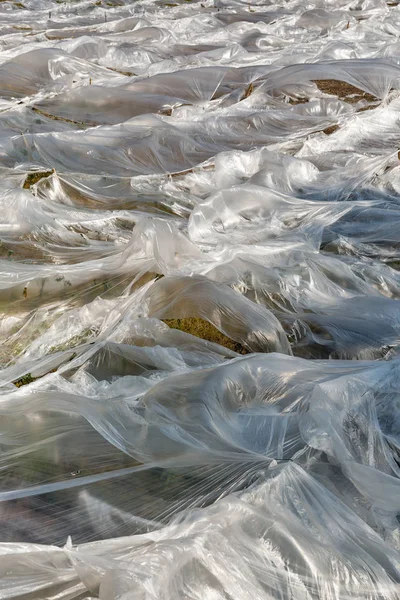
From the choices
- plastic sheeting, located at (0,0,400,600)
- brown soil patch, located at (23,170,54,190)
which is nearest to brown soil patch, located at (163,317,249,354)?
plastic sheeting, located at (0,0,400,600)

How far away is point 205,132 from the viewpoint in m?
7.16

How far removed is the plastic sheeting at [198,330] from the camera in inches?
84.1

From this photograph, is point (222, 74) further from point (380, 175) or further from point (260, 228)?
point (260, 228)

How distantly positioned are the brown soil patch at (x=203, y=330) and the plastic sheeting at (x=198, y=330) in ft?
0.04

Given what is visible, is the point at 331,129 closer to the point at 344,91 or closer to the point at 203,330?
the point at 344,91

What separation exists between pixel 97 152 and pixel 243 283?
290 centimetres

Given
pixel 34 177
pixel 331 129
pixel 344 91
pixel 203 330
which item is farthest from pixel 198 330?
pixel 344 91

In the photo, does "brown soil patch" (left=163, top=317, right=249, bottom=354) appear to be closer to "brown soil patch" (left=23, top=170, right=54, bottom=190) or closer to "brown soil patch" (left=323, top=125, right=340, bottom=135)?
"brown soil patch" (left=23, top=170, right=54, bottom=190)

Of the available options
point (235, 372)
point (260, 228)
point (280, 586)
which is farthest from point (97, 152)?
point (280, 586)

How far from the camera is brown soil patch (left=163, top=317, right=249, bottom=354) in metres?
3.95

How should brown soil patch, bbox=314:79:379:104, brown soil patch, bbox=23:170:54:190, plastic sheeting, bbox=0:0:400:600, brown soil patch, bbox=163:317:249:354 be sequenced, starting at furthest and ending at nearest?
brown soil patch, bbox=314:79:379:104
brown soil patch, bbox=23:170:54:190
brown soil patch, bbox=163:317:249:354
plastic sheeting, bbox=0:0:400:600

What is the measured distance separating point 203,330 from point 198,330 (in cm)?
3

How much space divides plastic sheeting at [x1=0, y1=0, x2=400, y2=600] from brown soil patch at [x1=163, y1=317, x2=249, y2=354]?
1 cm

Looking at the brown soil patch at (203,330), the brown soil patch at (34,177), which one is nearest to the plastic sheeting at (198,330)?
the brown soil patch at (203,330)
